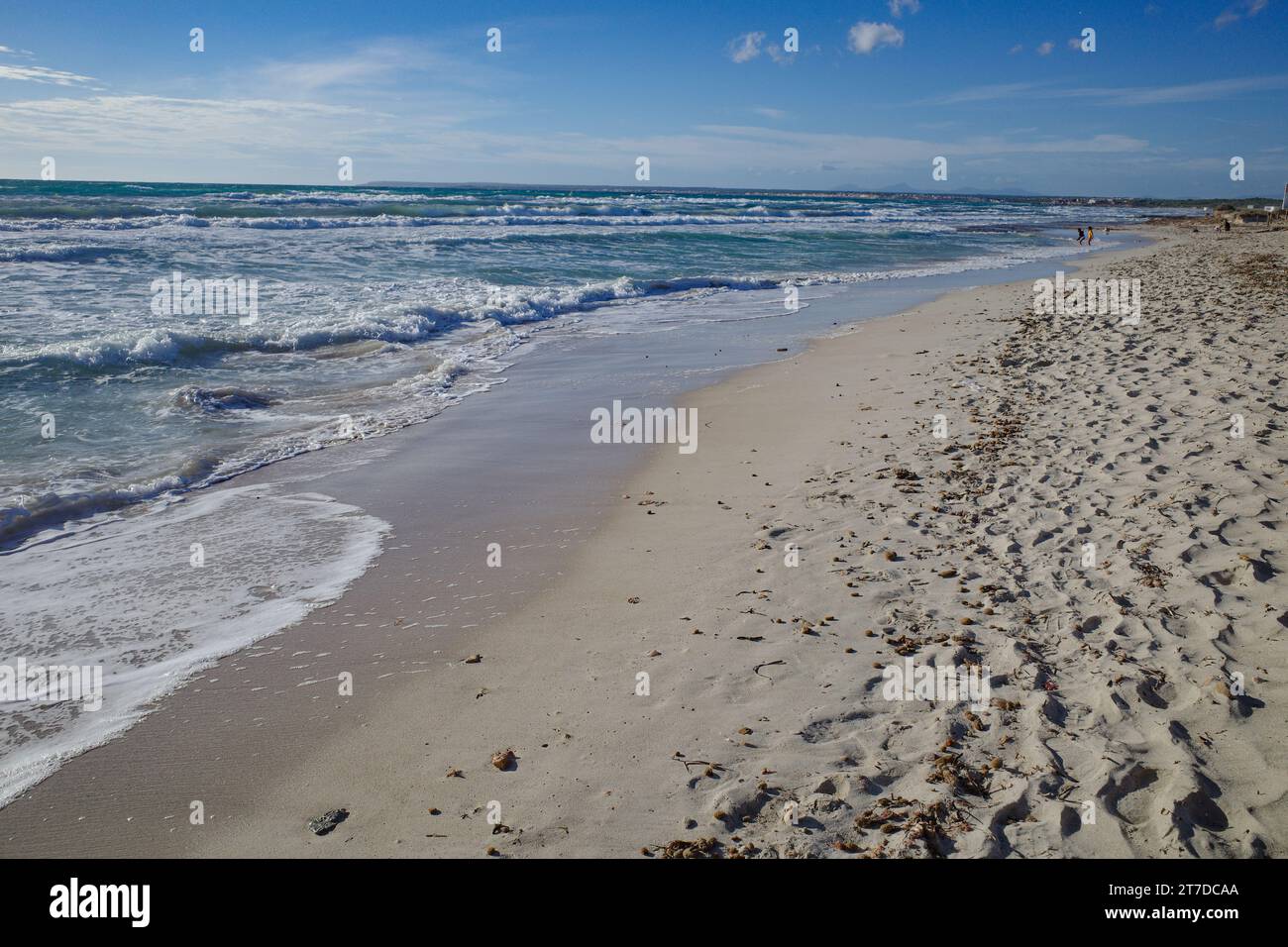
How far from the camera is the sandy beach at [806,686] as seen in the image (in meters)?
2.80

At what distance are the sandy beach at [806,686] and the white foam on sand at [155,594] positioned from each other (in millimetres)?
227

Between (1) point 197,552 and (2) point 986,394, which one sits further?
(2) point 986,394

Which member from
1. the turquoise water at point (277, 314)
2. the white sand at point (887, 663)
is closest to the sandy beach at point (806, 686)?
the white sand at point (887, 663)

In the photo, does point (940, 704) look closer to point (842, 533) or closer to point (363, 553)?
point (842, 533)

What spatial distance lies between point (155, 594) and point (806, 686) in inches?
160

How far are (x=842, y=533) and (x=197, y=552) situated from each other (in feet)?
14.9

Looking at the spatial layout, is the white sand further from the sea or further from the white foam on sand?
the sea

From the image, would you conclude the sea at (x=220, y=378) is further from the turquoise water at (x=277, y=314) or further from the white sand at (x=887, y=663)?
the white sand at (x=887, y=663)

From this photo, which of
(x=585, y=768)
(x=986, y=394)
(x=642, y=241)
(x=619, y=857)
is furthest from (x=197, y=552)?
(x=642, y=241)

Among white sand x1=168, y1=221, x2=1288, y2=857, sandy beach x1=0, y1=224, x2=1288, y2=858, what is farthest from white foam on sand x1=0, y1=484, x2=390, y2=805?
white sand x1=168, y1=221, x2=1288, y2=857

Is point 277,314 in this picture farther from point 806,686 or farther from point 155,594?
point 806,686

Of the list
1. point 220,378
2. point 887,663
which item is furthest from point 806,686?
point 220,378

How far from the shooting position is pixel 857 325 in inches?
569

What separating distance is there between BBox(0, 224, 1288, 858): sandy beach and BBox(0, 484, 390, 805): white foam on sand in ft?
0.75
